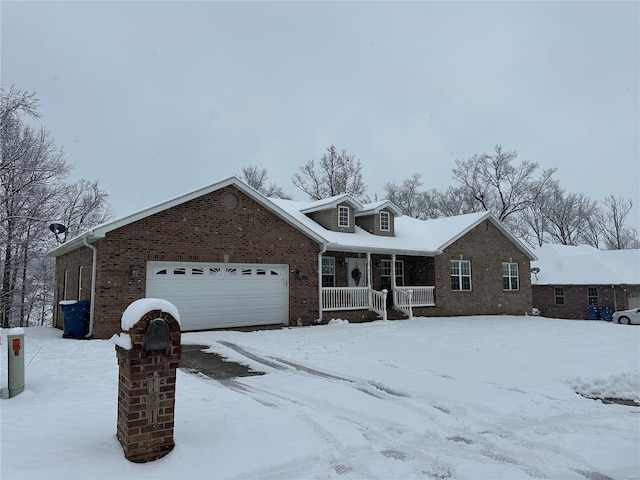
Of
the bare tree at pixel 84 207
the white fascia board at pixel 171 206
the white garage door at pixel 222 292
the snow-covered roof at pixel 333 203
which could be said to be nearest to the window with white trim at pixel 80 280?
the white fascia board at pixel 171 206

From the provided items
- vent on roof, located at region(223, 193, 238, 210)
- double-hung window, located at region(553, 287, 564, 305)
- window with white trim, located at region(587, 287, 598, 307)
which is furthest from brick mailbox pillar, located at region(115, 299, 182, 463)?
double-hung window, located at region(553, 287, 564, 305)

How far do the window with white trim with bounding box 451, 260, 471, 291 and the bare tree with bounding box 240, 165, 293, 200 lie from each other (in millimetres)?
21743

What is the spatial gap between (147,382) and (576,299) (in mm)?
30731

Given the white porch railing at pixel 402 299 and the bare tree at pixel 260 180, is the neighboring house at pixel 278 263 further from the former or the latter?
the bare tree at pixel 260 180

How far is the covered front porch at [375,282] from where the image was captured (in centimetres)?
1684

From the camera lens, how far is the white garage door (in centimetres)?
1277

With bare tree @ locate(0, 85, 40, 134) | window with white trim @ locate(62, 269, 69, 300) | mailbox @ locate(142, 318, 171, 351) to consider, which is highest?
bare tree @ locate(0, 85, 40, 134)

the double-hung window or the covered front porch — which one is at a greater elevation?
the covered front porch

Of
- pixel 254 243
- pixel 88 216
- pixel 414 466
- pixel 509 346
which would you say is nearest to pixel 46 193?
pixel 88 216

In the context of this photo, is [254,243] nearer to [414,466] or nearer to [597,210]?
[414,466]

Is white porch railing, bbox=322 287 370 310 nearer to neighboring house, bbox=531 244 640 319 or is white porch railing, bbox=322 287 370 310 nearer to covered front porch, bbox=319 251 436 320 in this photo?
covered front porch, bbox=319 251 436 320

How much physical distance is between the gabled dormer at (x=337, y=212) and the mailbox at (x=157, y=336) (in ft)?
49.6

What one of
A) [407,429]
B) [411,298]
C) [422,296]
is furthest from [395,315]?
[407,429]

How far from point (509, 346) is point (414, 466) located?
26.8ft
